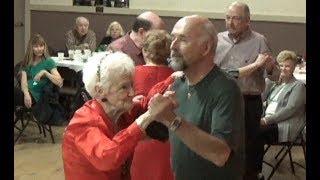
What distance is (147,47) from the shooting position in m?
3.06

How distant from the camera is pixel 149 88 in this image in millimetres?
2988

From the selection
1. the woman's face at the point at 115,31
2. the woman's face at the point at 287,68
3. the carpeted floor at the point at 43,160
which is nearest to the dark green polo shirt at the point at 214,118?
the woman's face at the point at 287,68

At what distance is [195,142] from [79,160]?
48 centimetres

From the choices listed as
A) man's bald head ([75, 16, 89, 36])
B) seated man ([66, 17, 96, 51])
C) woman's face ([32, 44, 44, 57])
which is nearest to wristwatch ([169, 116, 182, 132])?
woman's face ([32, 44, 44, 57])

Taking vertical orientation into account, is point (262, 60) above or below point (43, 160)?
above


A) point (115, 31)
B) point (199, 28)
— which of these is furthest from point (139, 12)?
point (199, 28)

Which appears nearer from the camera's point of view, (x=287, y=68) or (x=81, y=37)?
(x=287, y=68)

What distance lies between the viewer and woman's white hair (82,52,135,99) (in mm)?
2072

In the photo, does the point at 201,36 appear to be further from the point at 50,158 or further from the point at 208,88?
the point at 50,158

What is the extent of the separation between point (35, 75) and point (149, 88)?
3258 mm

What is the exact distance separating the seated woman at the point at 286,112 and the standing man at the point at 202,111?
2.70 metres

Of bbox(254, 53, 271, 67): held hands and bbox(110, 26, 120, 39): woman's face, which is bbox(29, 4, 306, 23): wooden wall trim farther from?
bbox(254, 53, 271, 67): held hands

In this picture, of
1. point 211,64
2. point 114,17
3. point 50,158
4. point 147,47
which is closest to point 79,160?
point 211,64

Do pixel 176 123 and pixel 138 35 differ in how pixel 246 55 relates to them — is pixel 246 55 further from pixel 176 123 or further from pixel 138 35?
pixel 176 123
